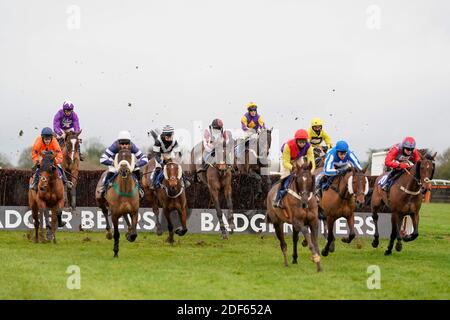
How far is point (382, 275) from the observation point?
1316 centimetres

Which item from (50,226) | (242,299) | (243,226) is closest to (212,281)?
(242,299)

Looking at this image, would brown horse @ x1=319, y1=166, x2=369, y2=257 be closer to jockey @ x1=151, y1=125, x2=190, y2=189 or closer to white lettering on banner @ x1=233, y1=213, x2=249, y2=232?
jockey @ x1=151, y1=125, x2=190, y2=189

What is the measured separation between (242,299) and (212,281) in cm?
171

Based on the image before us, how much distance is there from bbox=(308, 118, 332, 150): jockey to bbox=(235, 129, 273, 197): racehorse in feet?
6.37

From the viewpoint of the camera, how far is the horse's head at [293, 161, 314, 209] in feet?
43.3

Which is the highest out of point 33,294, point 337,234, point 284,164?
point 284,164

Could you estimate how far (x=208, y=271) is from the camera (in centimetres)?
1332

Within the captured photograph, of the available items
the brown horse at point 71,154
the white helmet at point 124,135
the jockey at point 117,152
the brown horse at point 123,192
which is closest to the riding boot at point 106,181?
the jockey at point 117,152

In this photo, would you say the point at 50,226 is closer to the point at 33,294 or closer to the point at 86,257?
the point at 86,257

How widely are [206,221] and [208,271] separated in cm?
968

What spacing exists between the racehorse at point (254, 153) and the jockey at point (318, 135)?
1.94 m

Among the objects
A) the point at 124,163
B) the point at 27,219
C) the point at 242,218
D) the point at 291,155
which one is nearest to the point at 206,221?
the point at 242,218
